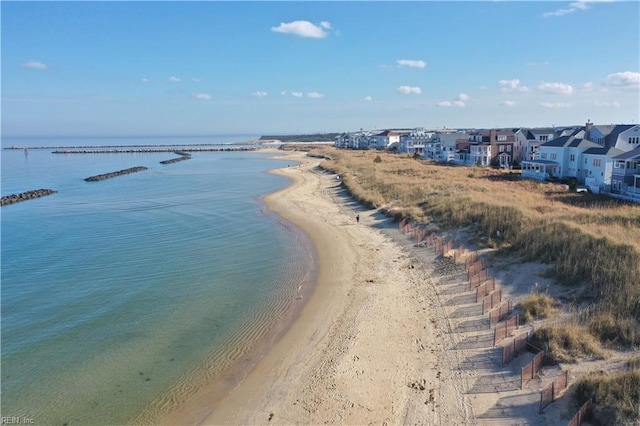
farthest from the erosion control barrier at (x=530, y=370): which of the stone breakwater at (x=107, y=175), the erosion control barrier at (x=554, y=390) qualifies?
the stone breakwater at (x=107, y=175)

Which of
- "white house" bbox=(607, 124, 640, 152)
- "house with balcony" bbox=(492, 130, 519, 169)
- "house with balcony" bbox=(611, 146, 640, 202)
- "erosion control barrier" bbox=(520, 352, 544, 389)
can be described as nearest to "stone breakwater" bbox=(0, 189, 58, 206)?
"erosion control barrier" bbox=(520, 352, 544, 389)

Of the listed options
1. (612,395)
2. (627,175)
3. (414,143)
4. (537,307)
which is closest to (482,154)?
(627,175)

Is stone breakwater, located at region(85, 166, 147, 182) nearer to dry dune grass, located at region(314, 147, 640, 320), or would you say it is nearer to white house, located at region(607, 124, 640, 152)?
dry dune grass, located at region(314, 147, 640, 320)

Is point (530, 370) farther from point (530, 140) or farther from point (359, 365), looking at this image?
point (530, 140)

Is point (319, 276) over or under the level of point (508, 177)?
under

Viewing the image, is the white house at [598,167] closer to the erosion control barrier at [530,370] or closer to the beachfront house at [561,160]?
the beachfront house at [561,160]

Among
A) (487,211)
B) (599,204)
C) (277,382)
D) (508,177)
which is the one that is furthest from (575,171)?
(277,382)

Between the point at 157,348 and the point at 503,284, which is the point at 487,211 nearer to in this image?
the point at 503,284
